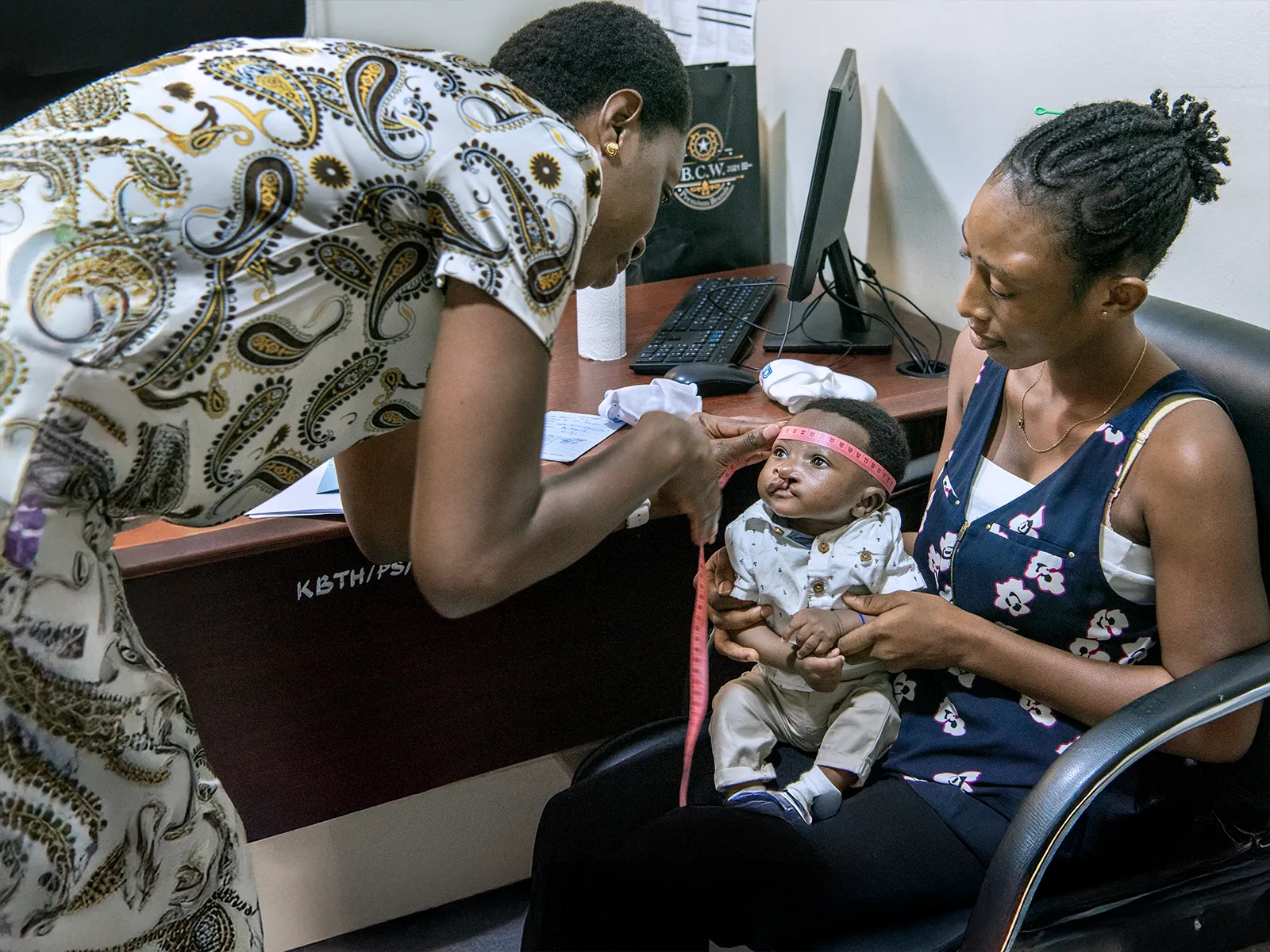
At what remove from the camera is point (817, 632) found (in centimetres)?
134

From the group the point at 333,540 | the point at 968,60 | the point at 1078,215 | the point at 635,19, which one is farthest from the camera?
the point at 968,60

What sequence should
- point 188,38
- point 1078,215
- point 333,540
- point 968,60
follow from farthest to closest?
point 188,38
point 968,60
point 333,540
point 1078,215

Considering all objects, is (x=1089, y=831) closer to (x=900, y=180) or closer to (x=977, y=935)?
(x=977, y=935)

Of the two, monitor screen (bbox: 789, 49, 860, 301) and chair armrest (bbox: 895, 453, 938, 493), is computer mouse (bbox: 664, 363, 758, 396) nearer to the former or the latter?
monitor screen (bbox: 789, 49, 860, 301)

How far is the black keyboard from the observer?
196 centimetres

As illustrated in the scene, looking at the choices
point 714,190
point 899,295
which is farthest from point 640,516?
point 714,190

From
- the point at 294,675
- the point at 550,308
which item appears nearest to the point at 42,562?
the point at 550,308

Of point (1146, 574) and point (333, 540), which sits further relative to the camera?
point (333, 540)

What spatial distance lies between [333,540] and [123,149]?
2.58ft

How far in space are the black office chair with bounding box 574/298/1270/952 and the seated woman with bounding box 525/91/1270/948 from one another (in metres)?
0.05

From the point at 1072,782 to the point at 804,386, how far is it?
0.86 metres

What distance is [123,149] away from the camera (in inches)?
29.9

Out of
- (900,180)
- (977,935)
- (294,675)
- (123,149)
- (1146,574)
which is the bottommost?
(294,675)

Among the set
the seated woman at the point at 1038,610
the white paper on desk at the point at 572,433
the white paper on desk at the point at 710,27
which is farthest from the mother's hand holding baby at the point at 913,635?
the white paper on desk at the point at 710,27
